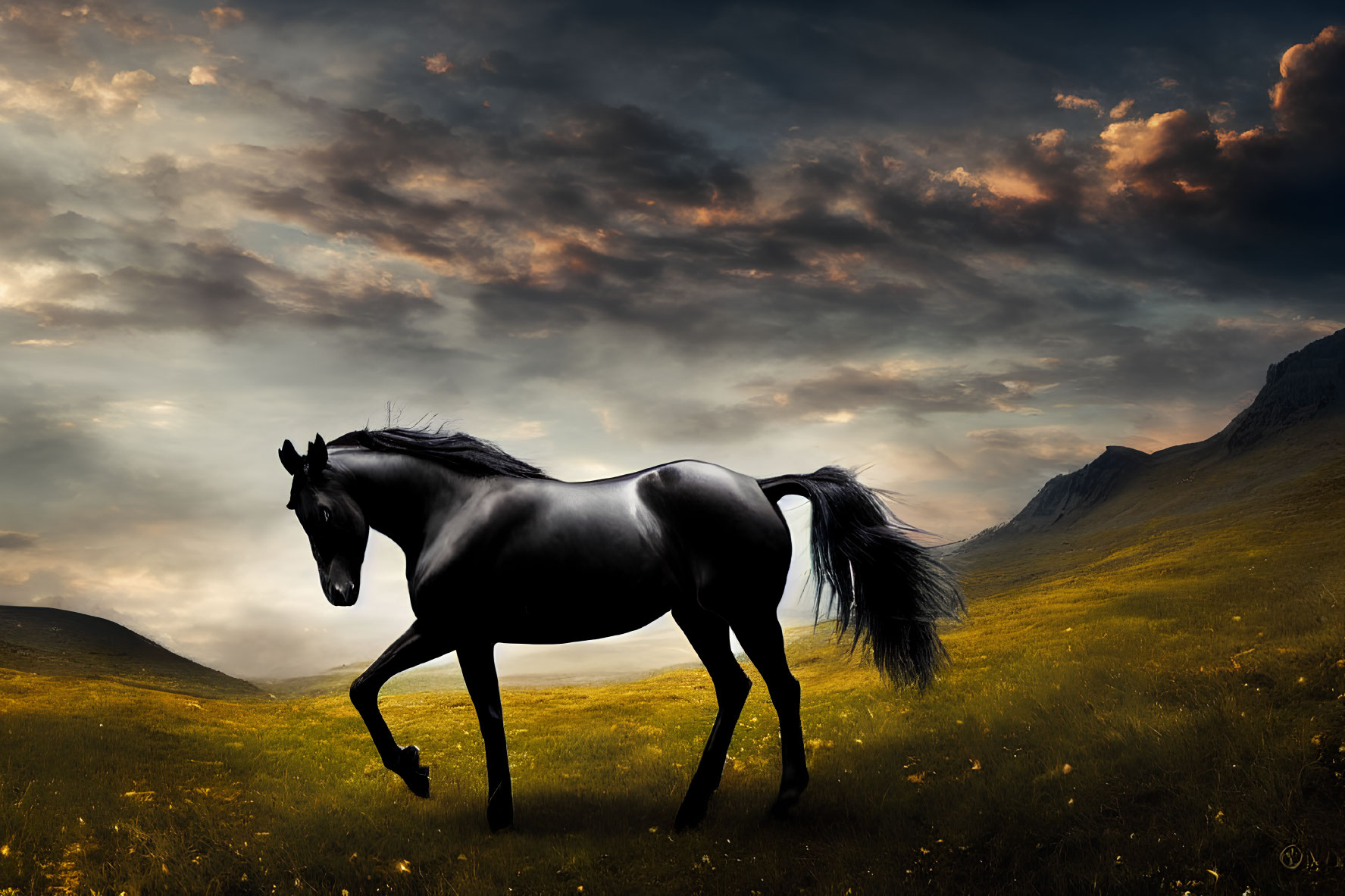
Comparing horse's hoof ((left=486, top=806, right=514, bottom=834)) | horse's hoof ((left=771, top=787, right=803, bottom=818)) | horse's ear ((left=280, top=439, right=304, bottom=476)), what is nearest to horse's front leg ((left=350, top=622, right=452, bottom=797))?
horse's hoof ((left=486, top=806, right=514, bottom=834))

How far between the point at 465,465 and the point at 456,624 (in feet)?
5.76

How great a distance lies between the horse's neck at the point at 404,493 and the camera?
820cm

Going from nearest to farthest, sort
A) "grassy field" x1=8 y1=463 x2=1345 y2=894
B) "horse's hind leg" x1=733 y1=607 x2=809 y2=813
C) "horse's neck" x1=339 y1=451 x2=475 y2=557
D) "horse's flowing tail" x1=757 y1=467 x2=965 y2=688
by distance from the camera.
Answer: "grassy field" x1=8 y1=463 x2=1345 y2=894
"horse's hind leg" x1=733 y1=607 x2=809 y2=813
"horse's neck" x1=339 y1=451 x2=475 y2=557
"horse's flowing tail" x1=757 y1=467 x2=965 y2=688

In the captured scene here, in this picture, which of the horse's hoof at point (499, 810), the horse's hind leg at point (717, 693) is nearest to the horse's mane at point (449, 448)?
the horse's hind leg at point (717, 693)

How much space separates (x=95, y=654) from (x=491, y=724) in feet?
142

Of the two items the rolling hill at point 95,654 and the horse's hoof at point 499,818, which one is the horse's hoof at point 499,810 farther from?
the rolling hill at point 95,654

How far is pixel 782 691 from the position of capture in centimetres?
815

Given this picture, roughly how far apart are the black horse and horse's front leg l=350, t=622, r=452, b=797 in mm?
16

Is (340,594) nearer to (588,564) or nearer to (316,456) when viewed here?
(316,456)

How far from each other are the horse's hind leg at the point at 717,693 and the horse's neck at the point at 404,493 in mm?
2818

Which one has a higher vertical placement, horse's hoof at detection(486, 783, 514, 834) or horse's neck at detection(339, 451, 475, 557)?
horse's neck at detection(339, 451, 475, 557)

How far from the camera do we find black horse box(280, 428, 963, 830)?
7.79 meters

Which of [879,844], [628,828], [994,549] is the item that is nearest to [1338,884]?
[879,844]

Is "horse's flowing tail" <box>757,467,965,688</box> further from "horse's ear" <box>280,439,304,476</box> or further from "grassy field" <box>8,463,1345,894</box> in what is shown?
"horse's ear" <box>280,439,304,476</box>
